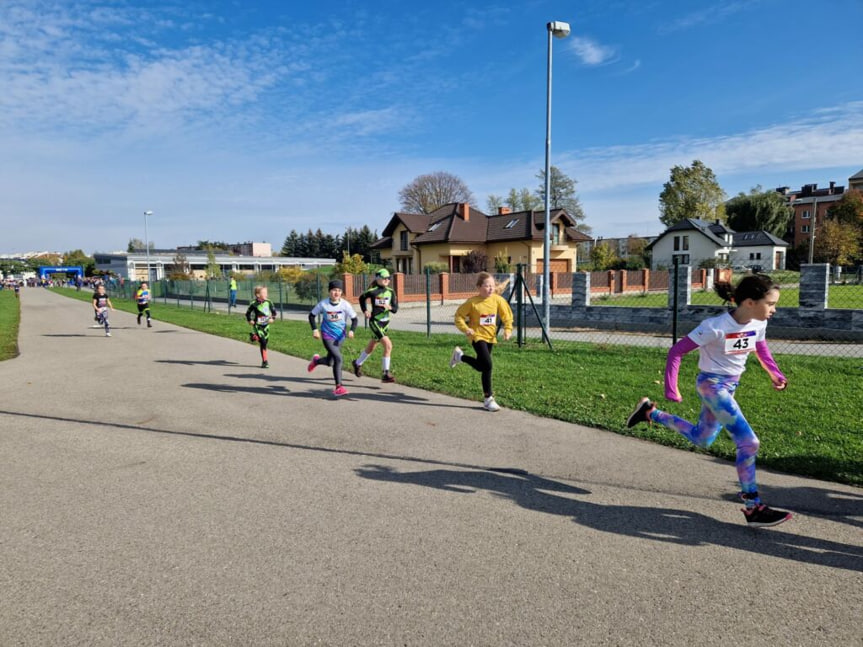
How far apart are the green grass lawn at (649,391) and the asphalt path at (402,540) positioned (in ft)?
1.39

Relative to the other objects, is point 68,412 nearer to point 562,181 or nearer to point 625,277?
point 625,277

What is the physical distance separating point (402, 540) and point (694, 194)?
71746 mm

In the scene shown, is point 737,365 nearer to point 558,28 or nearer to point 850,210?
point 558,28

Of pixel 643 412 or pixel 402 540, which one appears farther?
pixel 643 412

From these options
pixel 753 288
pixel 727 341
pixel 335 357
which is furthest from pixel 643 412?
pixel 335 357

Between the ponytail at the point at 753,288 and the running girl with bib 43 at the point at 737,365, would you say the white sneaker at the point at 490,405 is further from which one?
the ponytail at the point at 753,288

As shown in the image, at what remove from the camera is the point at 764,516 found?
353cm

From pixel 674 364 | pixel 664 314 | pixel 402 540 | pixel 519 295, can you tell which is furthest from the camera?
pixel 664 314

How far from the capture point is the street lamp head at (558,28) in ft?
44.2

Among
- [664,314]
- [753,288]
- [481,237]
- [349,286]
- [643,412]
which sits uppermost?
[481,237]

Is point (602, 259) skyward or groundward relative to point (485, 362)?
skyward

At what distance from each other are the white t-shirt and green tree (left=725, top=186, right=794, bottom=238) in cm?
8063

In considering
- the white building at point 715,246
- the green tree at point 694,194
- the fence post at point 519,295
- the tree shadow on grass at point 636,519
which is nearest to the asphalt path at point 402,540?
the tree shadow on grass at point 636,519

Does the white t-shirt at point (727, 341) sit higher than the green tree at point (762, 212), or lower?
lower
